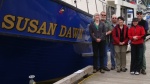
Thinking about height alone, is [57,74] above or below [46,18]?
below

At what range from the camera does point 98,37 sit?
22.5 feet

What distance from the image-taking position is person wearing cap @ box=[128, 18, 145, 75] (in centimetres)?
659

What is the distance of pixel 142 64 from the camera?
6.92 meters

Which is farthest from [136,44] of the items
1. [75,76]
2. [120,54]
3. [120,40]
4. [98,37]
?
[75,76]

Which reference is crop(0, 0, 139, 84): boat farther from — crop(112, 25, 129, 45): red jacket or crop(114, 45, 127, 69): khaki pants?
crop(114, 45, 127, 69): khaki pants

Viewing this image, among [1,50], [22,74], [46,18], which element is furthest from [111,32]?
[1,50]

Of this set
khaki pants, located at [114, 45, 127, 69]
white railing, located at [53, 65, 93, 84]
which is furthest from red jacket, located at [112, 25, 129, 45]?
white railing, located at [53, 65, 93, 84]

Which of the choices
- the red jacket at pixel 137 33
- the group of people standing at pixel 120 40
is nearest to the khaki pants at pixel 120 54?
the group of people standing at pixel 120 40

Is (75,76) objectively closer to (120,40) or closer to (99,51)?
(99,51)

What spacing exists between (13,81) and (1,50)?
85 centimetres

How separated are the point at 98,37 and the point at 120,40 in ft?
1.78

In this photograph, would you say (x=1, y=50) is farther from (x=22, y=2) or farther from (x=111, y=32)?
(x=111, y=32)

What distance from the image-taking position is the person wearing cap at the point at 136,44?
659 cm

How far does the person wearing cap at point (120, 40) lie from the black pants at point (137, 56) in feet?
0.84
